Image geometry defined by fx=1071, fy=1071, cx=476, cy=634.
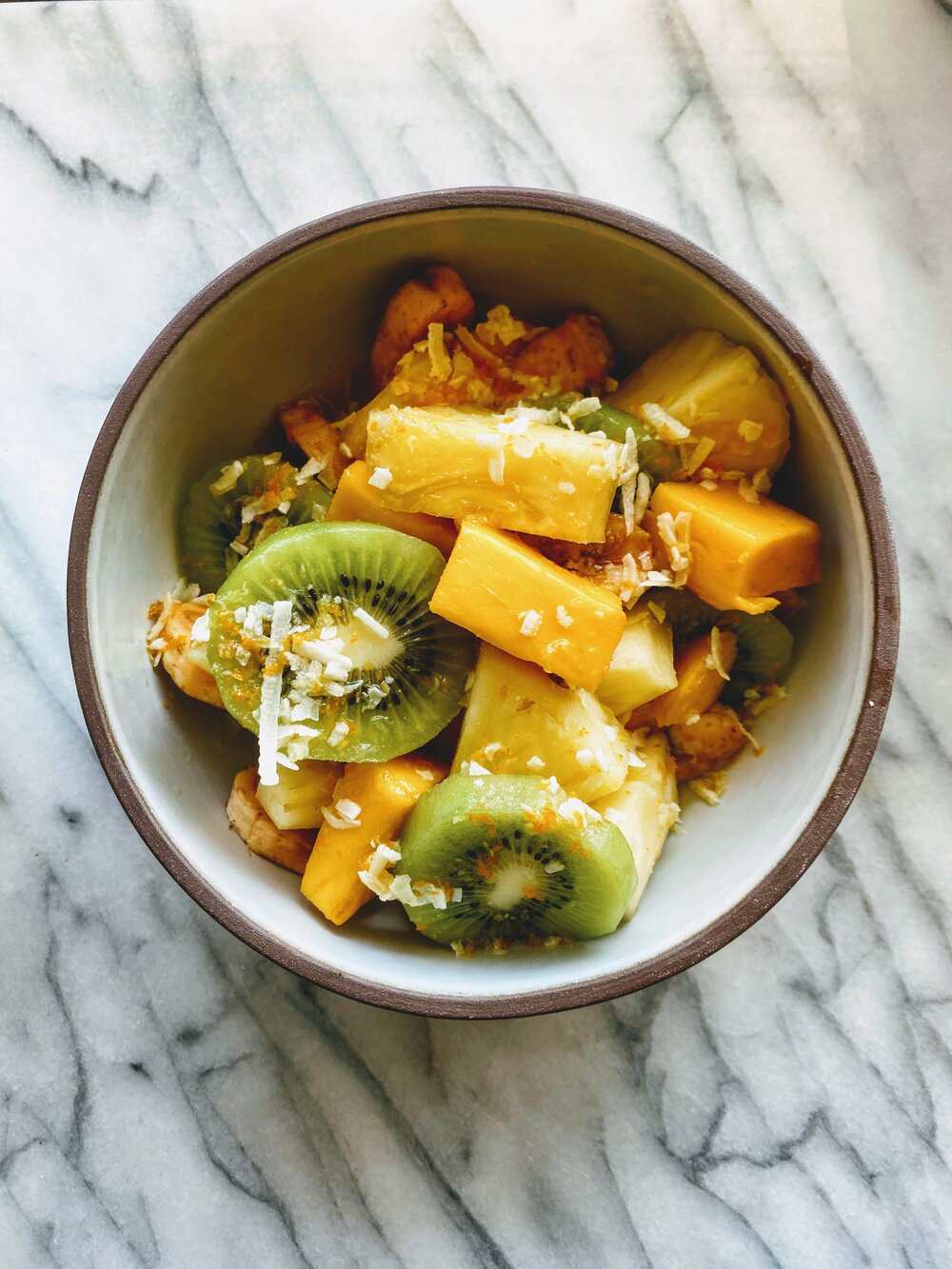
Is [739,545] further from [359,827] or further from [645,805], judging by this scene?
[359,827]

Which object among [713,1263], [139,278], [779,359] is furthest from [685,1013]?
[139,278]

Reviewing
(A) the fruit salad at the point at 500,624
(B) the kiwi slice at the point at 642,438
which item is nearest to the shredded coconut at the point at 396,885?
(A) the fruit salad at the point at 500,624

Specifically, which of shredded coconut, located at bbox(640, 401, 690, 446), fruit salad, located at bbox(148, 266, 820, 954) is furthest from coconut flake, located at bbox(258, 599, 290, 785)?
shredded coconut, located at bbox(640, 401, 690, 446)

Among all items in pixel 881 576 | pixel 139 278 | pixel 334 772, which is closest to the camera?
pixel 881 576

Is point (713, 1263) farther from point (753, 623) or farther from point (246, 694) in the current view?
point (246, 694)

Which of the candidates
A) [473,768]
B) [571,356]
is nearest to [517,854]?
[473,768]
